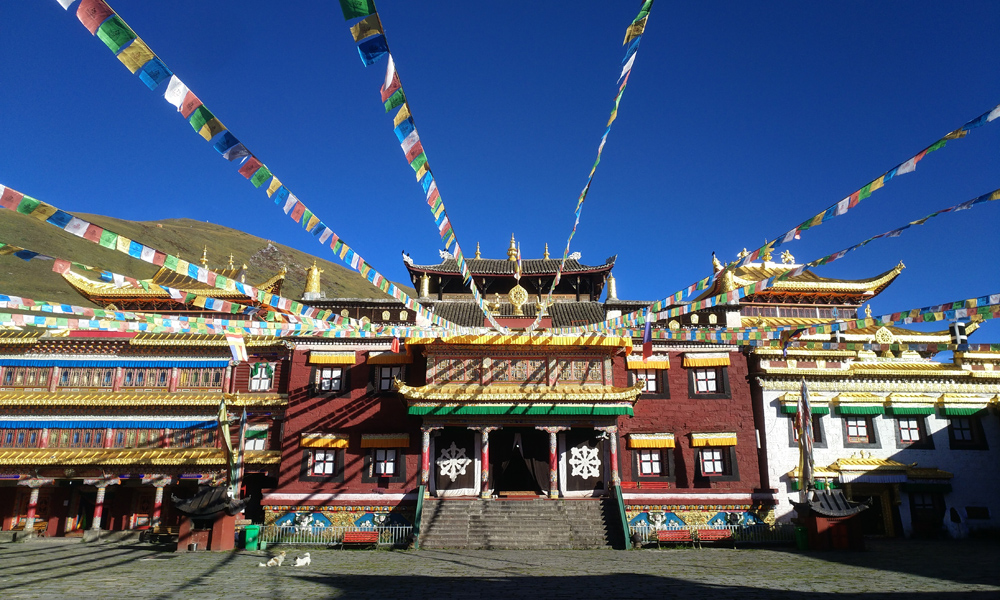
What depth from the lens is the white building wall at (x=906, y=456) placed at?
24641 mm

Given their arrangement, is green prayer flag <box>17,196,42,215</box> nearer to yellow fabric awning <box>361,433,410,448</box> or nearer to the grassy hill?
yellow fabric awning <box>361,433,410,448</box>

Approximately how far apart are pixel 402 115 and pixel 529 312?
83.9 ft

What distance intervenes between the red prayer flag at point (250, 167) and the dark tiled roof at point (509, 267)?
2726 centimetres

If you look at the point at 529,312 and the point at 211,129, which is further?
the point at 529,312

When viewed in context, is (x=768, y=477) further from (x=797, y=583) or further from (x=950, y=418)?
(x=797, y=583)

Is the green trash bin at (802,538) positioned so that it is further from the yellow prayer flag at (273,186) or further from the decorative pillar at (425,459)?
the yellow prayer flag at (273,186)

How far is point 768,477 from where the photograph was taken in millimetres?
24922

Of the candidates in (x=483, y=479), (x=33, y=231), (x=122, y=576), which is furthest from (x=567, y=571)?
(x=33, y=231)

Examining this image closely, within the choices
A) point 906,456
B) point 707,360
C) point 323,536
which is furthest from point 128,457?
point 906,456

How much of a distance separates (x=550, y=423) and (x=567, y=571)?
31.0 feet

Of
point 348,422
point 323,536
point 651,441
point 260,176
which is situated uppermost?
point 260,176

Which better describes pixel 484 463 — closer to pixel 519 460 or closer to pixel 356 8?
pixel 519 460

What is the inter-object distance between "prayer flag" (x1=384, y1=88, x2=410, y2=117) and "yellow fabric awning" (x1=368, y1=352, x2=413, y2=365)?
19577 mm

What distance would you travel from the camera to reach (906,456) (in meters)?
25.3
